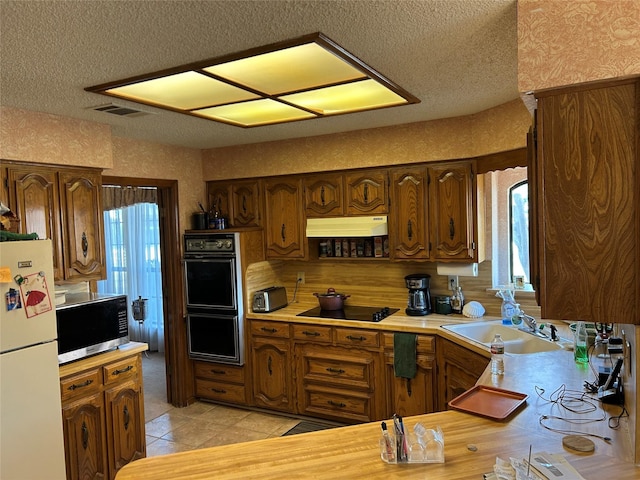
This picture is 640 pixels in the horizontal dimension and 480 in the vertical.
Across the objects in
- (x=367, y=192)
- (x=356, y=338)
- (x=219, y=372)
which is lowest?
(x=219, y=372)

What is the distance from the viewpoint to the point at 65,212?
3260 mm

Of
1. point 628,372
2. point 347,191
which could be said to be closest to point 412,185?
point 347,191

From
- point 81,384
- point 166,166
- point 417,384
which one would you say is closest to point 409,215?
point 417,384

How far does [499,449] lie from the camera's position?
1663 millimetres

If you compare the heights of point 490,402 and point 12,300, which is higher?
point 12,300

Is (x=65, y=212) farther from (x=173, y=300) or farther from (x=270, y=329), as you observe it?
(x=270, y=329)

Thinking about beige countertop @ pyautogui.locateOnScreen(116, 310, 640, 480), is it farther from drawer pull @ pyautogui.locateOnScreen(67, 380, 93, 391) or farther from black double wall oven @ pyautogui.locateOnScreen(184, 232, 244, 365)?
black double wall oven @ pyautogui.locateOnScreen(184, 232, 244, 365)

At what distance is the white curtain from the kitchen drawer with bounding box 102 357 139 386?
2887 mm

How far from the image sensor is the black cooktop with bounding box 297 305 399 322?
3.95m

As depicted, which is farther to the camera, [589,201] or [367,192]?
[367,192]

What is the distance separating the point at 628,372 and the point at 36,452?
2.82 meters

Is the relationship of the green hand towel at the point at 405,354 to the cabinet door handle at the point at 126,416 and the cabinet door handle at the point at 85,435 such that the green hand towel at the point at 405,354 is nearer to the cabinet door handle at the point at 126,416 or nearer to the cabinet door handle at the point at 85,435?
the cabinet door handle at the point at 126,416

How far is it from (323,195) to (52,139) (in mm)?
2172

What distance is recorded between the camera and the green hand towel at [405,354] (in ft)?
11.7
